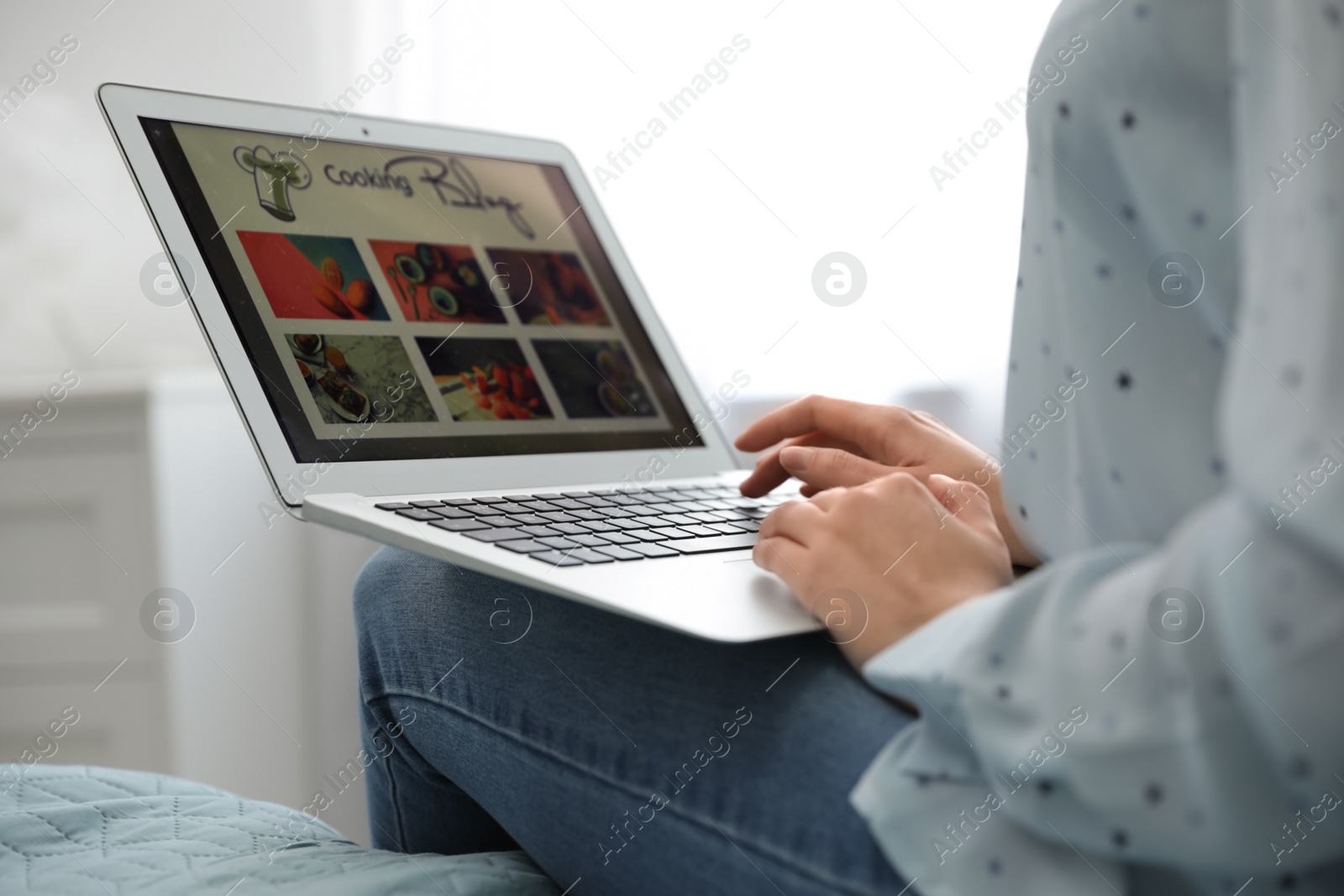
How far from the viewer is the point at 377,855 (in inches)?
20.6

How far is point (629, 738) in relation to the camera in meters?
0.41

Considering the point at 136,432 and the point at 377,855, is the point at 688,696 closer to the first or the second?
the point at 377,855

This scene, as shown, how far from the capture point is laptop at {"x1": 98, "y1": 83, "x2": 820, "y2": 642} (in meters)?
0.53

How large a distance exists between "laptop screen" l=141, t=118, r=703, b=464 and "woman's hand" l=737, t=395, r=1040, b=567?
0.13 m

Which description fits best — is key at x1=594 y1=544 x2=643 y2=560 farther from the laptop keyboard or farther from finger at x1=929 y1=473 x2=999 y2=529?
finger at x1=929 y1=473 x2=999 y2=529

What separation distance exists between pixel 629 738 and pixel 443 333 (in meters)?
0.37

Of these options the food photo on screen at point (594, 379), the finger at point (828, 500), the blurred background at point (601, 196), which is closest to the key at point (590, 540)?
the finger at point (828, 500)

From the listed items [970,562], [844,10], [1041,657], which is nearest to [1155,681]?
[1041,657]

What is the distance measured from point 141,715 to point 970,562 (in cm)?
105

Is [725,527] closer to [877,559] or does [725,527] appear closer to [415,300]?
[877,559]

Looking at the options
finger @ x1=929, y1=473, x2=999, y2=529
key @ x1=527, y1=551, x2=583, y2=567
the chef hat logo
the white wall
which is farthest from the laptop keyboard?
the white wall

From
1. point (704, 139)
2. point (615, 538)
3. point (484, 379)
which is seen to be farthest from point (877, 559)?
point (704, 139)

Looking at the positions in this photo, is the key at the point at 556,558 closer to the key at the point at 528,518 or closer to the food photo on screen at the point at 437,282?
the key at the point at 528,518

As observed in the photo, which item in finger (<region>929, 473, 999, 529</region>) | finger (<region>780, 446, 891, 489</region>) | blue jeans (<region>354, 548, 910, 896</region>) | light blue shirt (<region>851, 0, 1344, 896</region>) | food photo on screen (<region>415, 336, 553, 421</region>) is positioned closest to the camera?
light blue shirt (<region>851, 0, 1344, 896</region>)
